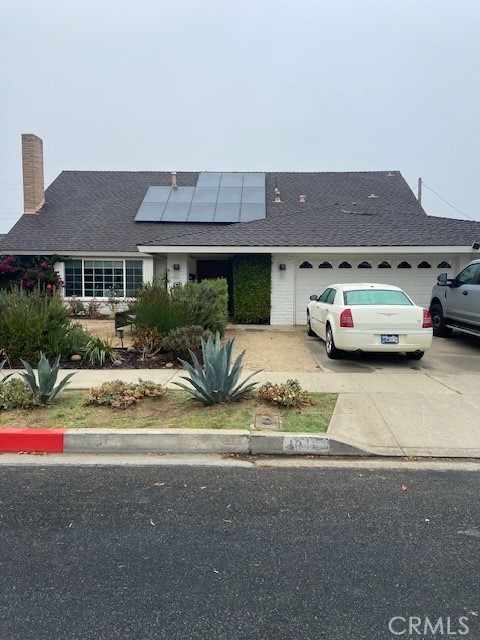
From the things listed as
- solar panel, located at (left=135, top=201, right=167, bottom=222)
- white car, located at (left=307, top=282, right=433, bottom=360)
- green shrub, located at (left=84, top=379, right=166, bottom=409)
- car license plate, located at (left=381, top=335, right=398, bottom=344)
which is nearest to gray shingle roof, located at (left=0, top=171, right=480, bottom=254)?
solar panel, located at (left=135, top=201, right=167, bottom=222)

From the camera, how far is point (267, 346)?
37.7 feet

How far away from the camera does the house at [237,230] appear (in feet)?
49.6

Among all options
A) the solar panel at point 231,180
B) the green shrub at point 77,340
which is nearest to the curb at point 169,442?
the green shrub at point 77,340

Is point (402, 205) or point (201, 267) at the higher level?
point (402, 205)

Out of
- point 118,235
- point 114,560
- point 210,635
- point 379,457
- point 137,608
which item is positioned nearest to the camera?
point 210,635

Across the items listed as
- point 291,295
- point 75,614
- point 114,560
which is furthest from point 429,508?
point 291,295

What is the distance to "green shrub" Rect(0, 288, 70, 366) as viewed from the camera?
8812mm

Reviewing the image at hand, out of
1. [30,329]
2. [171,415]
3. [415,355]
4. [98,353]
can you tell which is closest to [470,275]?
[415,355]

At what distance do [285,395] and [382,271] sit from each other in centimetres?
1042

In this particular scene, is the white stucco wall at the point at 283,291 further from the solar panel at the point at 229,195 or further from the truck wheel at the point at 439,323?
the solar panel at the point at 229,195

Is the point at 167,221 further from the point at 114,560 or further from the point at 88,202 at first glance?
the point at 114,560

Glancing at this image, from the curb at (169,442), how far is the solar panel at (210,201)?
50.5ft

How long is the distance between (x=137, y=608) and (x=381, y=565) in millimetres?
1541

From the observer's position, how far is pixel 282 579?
9.57ft
